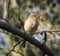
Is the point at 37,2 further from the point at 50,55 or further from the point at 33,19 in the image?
the point at 50,55

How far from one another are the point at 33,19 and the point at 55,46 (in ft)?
8.93

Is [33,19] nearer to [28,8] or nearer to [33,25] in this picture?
[33,25]

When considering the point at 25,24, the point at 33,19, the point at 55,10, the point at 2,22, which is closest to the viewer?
the point at 2,22

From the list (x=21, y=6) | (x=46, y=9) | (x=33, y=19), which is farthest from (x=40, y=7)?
(x=33, y=19)

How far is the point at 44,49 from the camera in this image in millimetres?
2457

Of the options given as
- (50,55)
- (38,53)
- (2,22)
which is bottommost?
(38,53)

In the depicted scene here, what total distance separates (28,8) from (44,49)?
16.7 feet

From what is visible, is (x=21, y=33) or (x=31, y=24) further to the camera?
(x=31, y=24)

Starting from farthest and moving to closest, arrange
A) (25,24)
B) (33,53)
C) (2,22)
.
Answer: (33,53) → (25,24) → (2,22)

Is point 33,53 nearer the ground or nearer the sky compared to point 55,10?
nearer the ground

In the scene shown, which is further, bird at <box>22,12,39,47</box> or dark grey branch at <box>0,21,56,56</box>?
bird at <box>22,12,39,47</box>

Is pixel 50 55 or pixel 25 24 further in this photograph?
pixel 25 24

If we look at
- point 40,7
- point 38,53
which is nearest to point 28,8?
point 40,7

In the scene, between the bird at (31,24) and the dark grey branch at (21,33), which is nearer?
the dark grey branch at (21,33)
